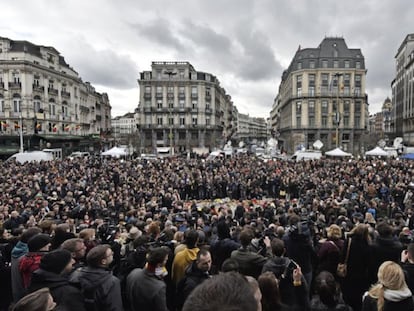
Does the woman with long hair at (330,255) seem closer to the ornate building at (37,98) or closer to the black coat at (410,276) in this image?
the black coat at (410,276)

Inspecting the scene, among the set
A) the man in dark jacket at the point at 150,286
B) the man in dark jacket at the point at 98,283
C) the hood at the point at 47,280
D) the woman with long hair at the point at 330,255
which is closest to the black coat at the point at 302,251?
the woman with long hair at the point at 330,255

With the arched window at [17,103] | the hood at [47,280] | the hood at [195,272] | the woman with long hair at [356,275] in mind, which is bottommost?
the woman with long hair at [356,275]

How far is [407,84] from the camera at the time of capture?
65375 millimetres

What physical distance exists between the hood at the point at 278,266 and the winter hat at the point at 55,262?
252cm

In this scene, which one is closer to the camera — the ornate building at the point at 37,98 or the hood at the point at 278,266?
the hood at the point at 278,266

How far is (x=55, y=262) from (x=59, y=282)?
0.76ft

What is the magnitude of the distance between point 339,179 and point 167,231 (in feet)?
51.4

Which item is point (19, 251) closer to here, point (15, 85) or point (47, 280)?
point (47, 280)

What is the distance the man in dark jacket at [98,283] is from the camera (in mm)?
3342

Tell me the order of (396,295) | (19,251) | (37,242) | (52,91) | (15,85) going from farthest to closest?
(52,91) → (15,85) → (19,251) → (37,242) → (396,295)

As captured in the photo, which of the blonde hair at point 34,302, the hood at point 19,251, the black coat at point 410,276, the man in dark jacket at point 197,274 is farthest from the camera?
the hood at point 19,251

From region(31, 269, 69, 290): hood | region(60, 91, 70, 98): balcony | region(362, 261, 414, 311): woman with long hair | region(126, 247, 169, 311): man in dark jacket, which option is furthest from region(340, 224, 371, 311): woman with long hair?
region(60, 91, 70, 98): balcony

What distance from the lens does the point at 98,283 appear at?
338cm

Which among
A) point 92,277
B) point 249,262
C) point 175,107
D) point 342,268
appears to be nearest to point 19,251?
point 92,277
